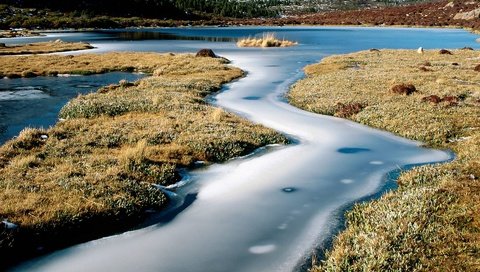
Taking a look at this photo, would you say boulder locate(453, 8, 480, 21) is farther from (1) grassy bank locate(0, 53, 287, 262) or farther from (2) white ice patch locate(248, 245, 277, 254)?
(2) white ice patch locate(248, 245, 277, 254)

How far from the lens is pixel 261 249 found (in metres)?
11.2

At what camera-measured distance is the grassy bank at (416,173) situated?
10.4 m

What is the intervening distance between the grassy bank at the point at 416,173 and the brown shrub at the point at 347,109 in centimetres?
7

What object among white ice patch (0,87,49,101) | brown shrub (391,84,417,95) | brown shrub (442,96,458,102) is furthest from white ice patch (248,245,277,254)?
white ice patch (0,87,49,101)

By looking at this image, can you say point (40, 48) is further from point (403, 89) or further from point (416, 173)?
point (416, 173)

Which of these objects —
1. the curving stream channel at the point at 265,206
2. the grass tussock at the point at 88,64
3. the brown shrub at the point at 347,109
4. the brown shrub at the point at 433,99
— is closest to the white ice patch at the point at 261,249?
the curving stream channel at the point at 265,206

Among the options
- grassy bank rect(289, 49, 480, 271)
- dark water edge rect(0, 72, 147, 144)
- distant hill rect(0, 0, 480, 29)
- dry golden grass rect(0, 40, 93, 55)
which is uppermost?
distant hill rect(0, 0, 480, 29)

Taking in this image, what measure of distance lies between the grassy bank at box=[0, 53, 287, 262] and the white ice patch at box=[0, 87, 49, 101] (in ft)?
20.2

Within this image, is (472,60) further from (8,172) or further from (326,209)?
(8,172)

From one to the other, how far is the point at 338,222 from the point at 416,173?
5095 mm

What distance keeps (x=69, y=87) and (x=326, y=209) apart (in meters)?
33.3

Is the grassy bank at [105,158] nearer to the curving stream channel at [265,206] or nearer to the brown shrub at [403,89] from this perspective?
the curving stream channel at [265,206]

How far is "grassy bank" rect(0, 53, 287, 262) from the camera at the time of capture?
12391 mm

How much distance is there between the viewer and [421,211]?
12.4 meters
